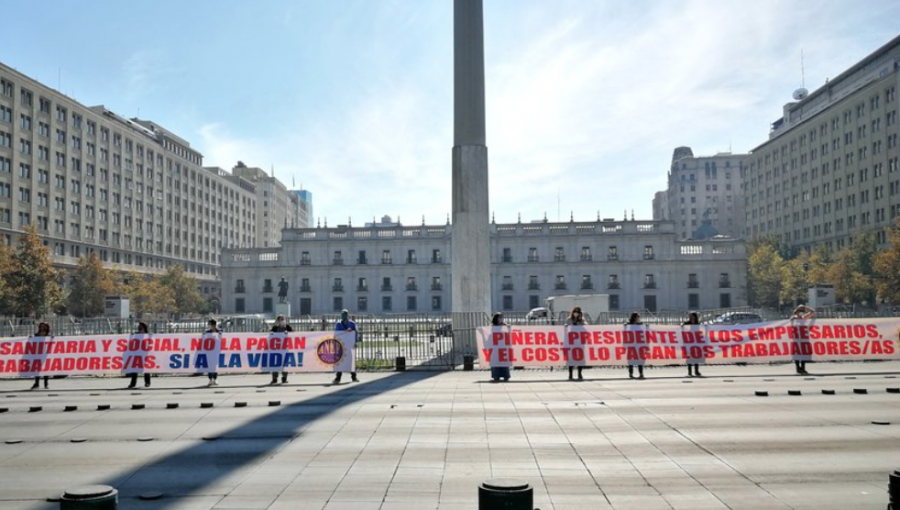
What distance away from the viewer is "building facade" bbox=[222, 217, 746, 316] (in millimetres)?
89062

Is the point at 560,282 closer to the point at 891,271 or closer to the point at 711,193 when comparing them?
the point at 891,271

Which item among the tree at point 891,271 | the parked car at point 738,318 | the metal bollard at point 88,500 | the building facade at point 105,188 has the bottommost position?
the parked car at point 738,318

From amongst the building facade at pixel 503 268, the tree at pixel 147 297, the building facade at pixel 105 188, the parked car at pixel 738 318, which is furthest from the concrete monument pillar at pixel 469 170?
the building facade at pixel 503 268

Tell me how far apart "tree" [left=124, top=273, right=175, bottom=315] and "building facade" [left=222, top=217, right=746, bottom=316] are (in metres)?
10.8

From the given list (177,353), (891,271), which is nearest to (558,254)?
(891,271)

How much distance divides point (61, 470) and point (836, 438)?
1058 cm

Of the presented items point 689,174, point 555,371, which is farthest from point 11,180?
point 689,174

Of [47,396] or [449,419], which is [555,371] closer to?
[449,419]

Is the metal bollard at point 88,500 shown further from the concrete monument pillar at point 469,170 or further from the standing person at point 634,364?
the concrete monument pillar at point 469,170

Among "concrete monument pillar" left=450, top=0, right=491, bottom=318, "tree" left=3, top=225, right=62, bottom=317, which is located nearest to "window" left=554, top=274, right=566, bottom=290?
"tree" left=3, top=225, right=62, bottom=317

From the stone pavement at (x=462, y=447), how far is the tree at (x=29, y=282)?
4654cm

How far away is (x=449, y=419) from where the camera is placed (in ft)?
38.5

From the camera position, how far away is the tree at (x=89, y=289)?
72.1 m

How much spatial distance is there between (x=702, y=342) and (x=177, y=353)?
16.4 meters
